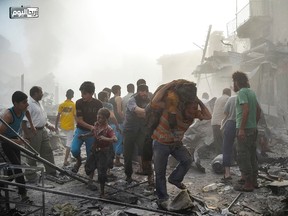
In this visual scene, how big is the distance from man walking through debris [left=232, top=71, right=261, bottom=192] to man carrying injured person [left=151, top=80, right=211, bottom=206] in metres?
1.19

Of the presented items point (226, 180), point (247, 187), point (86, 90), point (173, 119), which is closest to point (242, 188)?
point (247, 187)

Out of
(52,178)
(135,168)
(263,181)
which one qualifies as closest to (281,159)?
(263,181)

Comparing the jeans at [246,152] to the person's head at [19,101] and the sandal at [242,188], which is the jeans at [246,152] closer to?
the sandal at [242,188]

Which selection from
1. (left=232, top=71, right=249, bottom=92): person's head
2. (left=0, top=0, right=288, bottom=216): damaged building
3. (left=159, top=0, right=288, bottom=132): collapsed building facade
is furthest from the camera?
(left=159, top=0, right=288, bottom=132): collapsed building facade

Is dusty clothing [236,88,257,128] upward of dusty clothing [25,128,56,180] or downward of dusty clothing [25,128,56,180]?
upward

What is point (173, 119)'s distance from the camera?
3.76m

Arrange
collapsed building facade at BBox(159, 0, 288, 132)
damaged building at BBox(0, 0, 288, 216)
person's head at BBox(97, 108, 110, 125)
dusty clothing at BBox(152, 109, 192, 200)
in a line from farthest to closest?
collapsed building facade at BBox(159, 0, 288, 132) < person's head at BBox(97, 108, 110, 125) < dusty clothing at BBox(152, 109, 192, 200) < damaged building at BBox(0, 0, 288, 216)

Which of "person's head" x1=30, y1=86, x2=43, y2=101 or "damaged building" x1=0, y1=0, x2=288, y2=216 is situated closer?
"damaged building" x1=0, y1=0, x2=288, y2=216

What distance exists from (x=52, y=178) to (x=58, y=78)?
73.5 meters

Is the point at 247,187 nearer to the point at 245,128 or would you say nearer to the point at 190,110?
the point at 245,128

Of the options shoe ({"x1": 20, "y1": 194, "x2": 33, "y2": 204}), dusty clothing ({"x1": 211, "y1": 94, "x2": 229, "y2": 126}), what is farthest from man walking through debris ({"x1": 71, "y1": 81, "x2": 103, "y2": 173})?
dusty clothing ({"x1": 211, "y1": 94, "x2": 229, "y2": 126})

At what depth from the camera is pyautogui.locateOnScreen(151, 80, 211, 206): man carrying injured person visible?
3762 mm

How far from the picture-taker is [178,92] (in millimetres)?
3773

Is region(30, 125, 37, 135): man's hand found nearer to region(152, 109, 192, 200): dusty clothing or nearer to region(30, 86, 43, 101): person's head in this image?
region(30, 86, 43, 101): person's head
